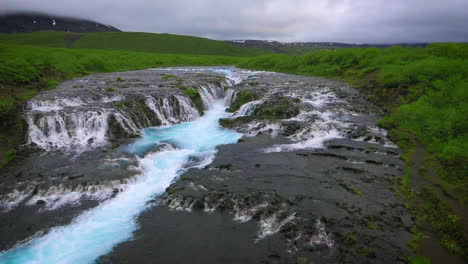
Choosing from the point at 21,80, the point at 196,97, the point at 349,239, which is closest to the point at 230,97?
the point at 196,97

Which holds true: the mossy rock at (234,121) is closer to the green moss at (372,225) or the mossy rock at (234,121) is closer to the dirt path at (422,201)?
the dirt path at (422,201)

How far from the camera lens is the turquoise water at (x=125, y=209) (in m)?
10.3

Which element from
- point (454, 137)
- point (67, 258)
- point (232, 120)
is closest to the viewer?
point (67, 258)

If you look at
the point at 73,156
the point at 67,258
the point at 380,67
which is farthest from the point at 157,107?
the point at 380,67

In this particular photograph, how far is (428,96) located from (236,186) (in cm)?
2195

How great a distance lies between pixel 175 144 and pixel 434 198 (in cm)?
1647

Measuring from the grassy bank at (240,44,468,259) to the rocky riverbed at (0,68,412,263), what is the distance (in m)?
1.77

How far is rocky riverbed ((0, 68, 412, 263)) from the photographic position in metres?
10.2

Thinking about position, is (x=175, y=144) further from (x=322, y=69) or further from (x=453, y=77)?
(x=322, y=69)

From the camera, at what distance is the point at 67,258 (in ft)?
33.2

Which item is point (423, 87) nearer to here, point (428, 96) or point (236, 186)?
point (428, 96)

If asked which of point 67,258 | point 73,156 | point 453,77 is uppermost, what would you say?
point 453,77

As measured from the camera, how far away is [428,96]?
2492 centimetres

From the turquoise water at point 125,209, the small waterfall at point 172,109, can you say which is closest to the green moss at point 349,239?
the turquoise water at point 125,209
